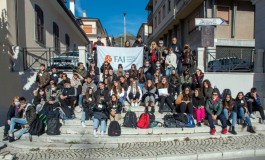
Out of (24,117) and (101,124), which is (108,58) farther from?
(24,117)

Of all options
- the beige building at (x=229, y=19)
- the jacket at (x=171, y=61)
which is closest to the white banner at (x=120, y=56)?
the jacket at (x=171, y=61)

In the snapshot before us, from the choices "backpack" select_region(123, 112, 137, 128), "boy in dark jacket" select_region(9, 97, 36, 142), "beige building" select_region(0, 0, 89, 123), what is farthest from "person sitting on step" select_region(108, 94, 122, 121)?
"beige building" select_region(0, 0, 89, 123)

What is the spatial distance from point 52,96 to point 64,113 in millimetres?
929

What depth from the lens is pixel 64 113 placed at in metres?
8.49

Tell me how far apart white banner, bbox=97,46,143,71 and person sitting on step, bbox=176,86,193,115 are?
15.2ft

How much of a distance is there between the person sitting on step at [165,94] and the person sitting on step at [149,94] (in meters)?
0.28

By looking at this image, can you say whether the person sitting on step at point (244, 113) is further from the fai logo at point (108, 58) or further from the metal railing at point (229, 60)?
the fai logo at point (108, 58)

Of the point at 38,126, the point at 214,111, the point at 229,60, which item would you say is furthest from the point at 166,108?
the point at 229,60

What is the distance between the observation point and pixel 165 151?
21.1 feet

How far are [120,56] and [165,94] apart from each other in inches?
175

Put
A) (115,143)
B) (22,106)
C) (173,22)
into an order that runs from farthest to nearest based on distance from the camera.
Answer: (173,22)
(22,106)
(115,143)

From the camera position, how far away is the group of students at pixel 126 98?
7902mm

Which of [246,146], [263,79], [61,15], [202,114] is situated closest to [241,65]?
[263,79]

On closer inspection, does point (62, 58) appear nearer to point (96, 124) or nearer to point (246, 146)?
point (96, 124)
